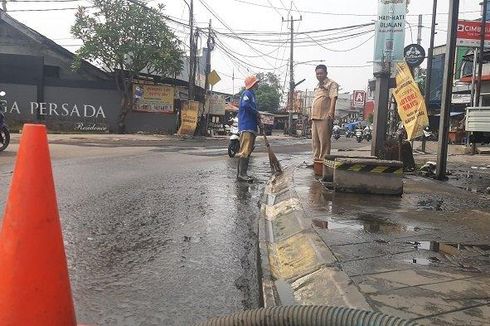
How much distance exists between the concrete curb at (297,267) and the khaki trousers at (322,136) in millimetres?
3273

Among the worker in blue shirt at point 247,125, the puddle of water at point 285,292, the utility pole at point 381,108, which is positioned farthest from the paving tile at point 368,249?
A: the utility pole at point 381,108

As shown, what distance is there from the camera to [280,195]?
6758 millimetres

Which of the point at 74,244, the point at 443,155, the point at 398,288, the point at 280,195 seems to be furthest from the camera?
the point at 443,155

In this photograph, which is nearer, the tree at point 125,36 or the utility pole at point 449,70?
the utility pole at point 449,70

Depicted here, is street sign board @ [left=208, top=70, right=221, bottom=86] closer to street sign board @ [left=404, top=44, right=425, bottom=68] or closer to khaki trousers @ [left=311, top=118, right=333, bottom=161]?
street sign board @ [left=404, top=44, right=425, bottom=68]

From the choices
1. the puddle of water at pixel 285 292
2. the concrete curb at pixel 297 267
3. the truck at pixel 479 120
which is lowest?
the puddle of water at pixel 285 292

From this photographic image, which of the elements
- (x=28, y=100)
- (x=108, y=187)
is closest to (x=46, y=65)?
(x=28, y=100)

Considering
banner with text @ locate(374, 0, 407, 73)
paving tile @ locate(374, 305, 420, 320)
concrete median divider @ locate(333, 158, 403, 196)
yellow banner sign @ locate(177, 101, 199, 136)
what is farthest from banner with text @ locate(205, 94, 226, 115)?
paving tile @ locate(374, 305, 420, 320)

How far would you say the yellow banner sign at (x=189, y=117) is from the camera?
2609cm

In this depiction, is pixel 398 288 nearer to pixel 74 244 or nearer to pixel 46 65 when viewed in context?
pixel 74 244

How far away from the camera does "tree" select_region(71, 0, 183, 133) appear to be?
2369 cm

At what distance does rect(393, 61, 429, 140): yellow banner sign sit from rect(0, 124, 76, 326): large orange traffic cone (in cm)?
813

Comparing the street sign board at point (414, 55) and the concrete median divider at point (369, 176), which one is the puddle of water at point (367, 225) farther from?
the street sign board at point (414, 55)

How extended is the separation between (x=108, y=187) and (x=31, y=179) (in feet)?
15.1
